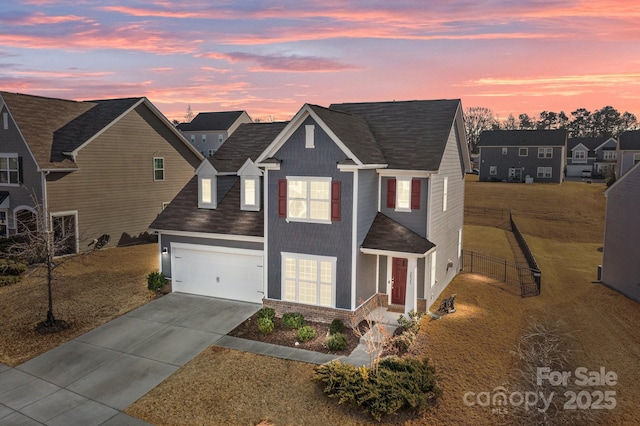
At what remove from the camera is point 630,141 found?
66.6 metres

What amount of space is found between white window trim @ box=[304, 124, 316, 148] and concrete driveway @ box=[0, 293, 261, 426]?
771 centimetres

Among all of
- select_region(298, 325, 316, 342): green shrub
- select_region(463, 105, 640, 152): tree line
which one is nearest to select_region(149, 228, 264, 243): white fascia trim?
select_region(298, 325, 316, 342): green shrub

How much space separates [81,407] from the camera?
1323 cm

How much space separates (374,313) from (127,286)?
13.0 meters

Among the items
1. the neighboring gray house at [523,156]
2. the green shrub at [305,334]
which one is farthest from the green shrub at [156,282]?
the neighboring gray house at [523,156]

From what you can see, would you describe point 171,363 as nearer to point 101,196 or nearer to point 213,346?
point 213,346

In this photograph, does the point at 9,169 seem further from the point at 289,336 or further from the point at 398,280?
the point at 398,280

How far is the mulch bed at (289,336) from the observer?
17.0 metres

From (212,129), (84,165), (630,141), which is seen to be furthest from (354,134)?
(212,129)

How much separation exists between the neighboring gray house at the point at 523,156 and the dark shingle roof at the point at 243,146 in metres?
56.1

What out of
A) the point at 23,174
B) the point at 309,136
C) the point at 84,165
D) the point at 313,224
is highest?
the point at 309,136

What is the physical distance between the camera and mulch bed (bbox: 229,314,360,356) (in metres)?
17.0

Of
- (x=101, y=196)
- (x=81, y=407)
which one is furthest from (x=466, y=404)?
(x=101, y=196)

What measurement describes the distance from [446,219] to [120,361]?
16315mm
